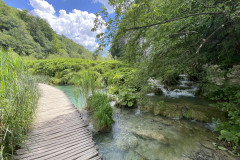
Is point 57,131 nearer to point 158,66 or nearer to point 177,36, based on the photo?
point 158,66

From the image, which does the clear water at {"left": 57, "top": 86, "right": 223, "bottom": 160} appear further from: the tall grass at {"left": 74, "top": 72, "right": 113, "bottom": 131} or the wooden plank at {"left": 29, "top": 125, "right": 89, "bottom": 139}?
the wooden plank at {"left": 29, "top": 125, "right": 89, "bottom": 139}

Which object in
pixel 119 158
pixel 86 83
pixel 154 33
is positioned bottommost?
pixel 119 158

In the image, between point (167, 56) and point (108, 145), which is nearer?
point (108, 145)

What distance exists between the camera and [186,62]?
8.78 ft

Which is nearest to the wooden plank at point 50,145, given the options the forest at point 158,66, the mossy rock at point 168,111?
the forest at point 158,66

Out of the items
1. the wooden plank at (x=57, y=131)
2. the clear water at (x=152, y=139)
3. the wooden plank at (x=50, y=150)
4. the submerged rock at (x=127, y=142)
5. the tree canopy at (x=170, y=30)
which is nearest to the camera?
the wooden plank at (x=50, y=150)

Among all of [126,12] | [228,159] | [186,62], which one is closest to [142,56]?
[186,62]

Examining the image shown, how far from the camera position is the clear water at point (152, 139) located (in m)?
2.36

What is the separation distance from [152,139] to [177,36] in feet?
10.0

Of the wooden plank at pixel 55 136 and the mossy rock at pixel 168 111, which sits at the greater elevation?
the wooden plank at pixel 55 136

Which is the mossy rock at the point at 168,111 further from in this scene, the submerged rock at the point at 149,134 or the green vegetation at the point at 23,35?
the green vegetation at the point at 23,35

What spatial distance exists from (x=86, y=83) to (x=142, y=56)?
8.20 feet

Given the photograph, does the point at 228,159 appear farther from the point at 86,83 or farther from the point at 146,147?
the point at 86,83

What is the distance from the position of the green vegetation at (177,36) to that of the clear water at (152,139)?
2.26 ft
